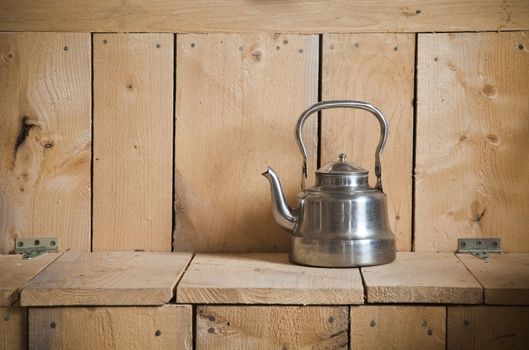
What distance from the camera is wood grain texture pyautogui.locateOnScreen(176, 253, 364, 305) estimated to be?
117 centimetres

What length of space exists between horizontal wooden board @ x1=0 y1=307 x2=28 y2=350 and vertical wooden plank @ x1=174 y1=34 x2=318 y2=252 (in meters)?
0.41

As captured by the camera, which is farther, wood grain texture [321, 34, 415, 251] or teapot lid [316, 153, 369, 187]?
wood grain texture [321, 34, 415, 251]

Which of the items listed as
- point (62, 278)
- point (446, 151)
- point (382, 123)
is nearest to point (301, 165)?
point (382, 123)

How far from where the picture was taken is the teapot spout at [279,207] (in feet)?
4.58

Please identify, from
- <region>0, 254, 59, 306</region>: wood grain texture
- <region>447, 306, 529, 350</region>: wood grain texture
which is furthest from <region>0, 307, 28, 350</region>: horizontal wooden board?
<region>447, 306, 529, 350</region>: wood grain texture

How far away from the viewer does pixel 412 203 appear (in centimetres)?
152

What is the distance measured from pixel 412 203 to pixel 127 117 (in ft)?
2.20

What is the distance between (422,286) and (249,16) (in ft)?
2.34

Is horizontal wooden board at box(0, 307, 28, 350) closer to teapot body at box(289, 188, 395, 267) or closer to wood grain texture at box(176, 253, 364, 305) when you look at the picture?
wood grain texture at box(176, 253, 364, 305)

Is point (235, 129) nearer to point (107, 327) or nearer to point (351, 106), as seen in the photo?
point (351, 106)

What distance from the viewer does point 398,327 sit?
119 centimetres

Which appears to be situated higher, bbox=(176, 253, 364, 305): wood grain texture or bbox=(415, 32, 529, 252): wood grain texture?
bbox=(415, 32, 529, 252): wood grain texture

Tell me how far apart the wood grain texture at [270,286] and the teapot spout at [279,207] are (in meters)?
0.11

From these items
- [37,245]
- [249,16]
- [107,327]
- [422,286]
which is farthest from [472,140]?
[37,245]
